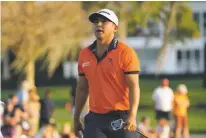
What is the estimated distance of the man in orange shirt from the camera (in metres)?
5.93

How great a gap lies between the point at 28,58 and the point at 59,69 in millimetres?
24599

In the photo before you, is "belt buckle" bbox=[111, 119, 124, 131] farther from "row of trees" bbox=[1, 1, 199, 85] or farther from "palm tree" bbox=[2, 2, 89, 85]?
"palm tree" bbox=[2, 2, 89, 85]

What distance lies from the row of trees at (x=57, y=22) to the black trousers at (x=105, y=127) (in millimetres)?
21623

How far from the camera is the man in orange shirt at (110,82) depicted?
5930 mm

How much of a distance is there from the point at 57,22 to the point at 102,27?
2744cm

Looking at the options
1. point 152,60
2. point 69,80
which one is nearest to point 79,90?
point 69,80

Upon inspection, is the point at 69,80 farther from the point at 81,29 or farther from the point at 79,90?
the point at 79,90

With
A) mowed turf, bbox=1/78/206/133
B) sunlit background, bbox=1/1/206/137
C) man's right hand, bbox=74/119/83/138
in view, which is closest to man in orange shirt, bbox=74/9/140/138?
man's right hand, bbox=74/119/83/138

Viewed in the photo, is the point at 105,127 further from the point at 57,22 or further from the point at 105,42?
the point at 57,22

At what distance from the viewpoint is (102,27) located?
599cm

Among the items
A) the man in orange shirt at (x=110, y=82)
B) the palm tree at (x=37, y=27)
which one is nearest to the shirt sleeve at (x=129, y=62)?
the man in orange shirt at (x=110, y=82)

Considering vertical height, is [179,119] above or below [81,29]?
below

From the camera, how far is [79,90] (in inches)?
249

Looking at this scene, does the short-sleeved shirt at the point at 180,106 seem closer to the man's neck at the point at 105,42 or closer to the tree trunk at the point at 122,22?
the tree trunk at the point at 122,22
